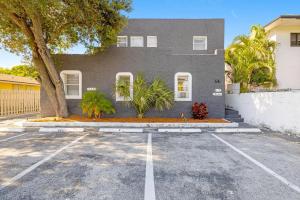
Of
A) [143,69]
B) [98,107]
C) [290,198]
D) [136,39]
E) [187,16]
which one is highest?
[187,16]

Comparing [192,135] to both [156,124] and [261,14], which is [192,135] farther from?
[261,14]

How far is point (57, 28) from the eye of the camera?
11297 mm

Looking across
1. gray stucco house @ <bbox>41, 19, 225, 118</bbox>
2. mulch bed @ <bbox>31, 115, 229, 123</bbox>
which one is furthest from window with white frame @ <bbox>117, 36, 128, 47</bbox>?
mulch bed @ <bbox>31, 115, 229, 123</bbox>

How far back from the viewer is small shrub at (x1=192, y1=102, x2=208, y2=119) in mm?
12031

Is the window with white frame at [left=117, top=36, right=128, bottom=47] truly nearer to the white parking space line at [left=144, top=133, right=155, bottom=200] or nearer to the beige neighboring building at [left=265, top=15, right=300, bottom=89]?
the beige neighboring building at [left=265, top=15, right=300, bottom=89]

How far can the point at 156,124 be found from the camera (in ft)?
35.0

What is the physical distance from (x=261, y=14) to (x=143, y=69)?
12.3 metres

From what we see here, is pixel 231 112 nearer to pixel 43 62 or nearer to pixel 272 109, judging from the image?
pixel 272 109

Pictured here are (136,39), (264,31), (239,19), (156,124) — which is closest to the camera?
(156,124)

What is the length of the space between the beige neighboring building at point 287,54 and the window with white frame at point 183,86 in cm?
855

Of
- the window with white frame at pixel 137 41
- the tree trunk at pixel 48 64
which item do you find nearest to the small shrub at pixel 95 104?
the tree trunk at pixel 48 64

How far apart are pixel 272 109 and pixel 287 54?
8873mm

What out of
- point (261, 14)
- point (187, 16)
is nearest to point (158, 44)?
point (187, 16)

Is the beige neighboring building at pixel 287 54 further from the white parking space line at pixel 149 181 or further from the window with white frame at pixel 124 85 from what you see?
the white parking space line at pixel 149 181
